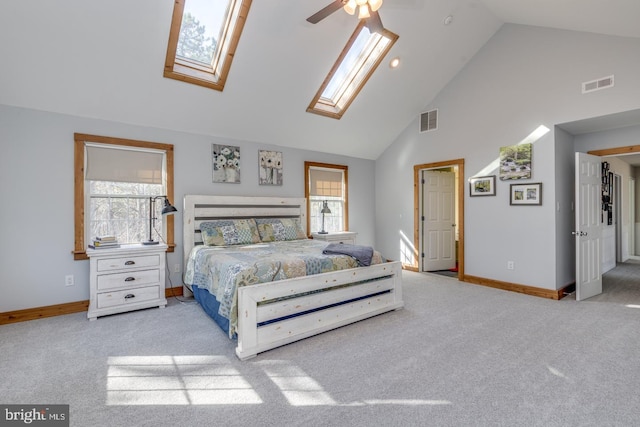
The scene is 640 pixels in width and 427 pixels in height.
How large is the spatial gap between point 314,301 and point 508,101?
414 cm

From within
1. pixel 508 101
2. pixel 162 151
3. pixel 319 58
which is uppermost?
pixel 319 58

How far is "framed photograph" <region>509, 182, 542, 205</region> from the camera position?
14.1 ft

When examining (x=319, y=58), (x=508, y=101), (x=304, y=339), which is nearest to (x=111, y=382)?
(x=304, y=339)

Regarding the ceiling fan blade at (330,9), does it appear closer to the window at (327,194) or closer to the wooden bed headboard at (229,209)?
the wooden bed headboard at (229,209)

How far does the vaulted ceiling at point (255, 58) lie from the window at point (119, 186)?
14.7 inches

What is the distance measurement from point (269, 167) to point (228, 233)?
1503mm

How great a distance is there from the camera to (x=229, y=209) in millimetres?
4688

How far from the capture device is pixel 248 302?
2.52m

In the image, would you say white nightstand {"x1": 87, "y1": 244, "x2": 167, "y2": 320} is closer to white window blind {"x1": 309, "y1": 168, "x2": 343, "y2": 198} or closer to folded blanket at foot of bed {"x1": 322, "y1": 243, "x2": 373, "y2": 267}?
folded blanket at foot of bed {"x1": 322, "y1": 243, "x2": 373, "y2": 267}

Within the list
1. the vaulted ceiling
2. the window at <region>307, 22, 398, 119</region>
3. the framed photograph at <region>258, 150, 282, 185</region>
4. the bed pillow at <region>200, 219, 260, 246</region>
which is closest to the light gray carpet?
the bed pillow at <region>200, 219, 260, 246</region>

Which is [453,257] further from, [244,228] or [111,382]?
[111,382]

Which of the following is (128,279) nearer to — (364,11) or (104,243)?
(104,243)

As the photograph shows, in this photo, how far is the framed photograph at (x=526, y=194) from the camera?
14.1 ft

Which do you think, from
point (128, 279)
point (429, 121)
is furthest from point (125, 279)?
point (429, 121)
